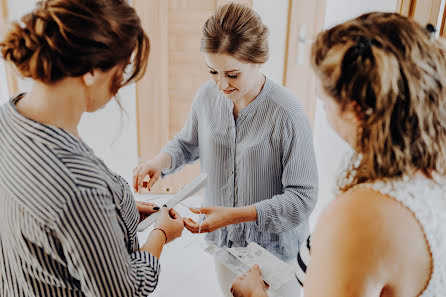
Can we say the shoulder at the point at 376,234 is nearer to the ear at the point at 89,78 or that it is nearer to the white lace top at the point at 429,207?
the white lace top at the point at 429,207

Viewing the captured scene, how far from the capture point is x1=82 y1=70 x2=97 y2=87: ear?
75cm

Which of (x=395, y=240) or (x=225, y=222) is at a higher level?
(x=395, y=240)

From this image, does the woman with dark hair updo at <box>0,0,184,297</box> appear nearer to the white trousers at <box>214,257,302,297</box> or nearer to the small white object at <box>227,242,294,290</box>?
the small white object at <box>227,242,294,290</box>

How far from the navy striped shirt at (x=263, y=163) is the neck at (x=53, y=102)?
0.70 m

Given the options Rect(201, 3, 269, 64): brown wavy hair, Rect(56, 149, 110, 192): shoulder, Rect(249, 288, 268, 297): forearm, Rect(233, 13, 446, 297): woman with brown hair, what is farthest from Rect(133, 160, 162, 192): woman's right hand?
Rect(233, 13, 446, 297): woman with brown hair

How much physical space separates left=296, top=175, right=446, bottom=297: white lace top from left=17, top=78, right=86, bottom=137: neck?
0.59 m

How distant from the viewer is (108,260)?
734 millimetres

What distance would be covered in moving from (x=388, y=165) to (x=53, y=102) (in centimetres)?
65

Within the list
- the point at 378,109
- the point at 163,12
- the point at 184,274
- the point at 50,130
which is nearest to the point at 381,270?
the point at 378,109

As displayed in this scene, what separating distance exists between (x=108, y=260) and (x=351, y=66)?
58 cm

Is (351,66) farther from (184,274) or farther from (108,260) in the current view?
(184,274)

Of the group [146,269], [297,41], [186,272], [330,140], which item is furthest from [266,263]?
[297,41]

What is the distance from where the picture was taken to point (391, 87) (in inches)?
25.2

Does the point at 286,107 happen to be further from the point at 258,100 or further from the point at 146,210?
the point at 146,210
